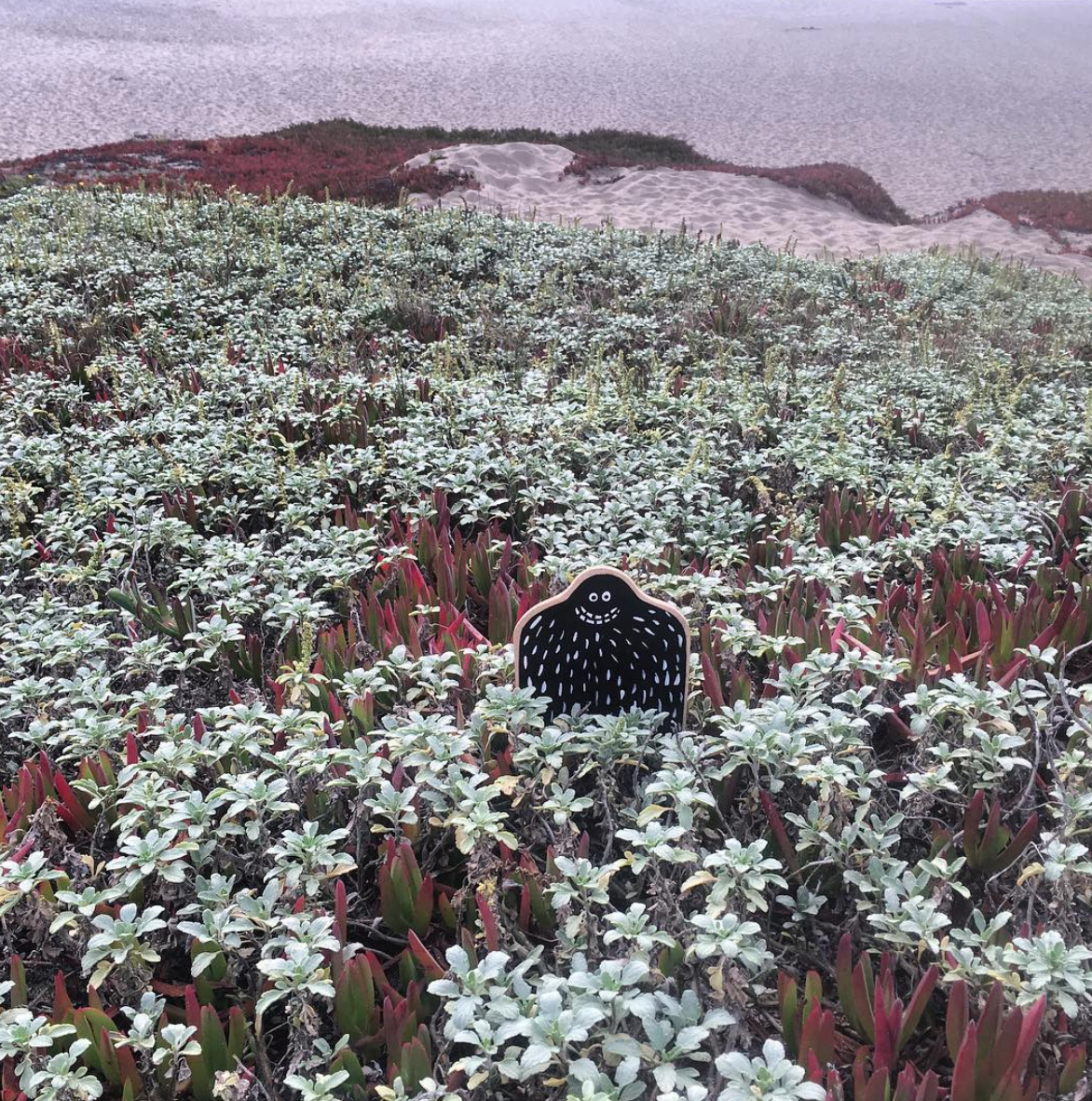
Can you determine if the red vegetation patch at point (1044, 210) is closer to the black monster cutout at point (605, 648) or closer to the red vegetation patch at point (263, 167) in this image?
the red vegetation patch at point (263, 167)

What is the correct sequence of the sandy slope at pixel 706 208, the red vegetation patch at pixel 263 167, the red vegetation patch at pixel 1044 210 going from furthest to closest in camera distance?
the red vegetation patch at pixel 1044 210 → the sandy slope at pixel 706 208 → the red vegetation patch at pixel 263 167

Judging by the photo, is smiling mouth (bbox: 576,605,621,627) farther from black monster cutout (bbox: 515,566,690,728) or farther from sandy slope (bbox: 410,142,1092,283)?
sandy slope (bbox: 410,142,1092,283)

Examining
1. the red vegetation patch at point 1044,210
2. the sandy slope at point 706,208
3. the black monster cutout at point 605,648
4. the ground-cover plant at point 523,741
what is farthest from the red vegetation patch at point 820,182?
the black monster cutout at point 605,648

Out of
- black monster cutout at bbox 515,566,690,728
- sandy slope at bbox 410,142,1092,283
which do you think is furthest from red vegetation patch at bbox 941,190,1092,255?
black monster cutout at bbox 515,566,690,728

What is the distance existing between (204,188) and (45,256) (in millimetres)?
3565

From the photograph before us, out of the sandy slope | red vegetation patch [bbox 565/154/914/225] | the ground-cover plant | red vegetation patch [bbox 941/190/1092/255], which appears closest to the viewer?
the ground-cover plant

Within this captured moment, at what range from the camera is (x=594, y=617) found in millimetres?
2217

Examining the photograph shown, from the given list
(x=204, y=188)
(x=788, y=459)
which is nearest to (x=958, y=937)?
(x=788, y=459)

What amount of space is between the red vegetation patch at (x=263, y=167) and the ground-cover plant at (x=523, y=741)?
28.5ft

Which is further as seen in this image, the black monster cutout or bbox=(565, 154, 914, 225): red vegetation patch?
bbox=(565, 154, 914, 225): red vegetation patch

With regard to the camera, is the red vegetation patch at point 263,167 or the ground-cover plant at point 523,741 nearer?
the ground-cover plant at point 523,741

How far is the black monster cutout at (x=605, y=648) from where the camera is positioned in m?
2.19

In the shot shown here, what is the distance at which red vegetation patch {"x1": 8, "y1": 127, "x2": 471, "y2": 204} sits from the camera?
1326 centimetres

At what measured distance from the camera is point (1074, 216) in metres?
17.0
